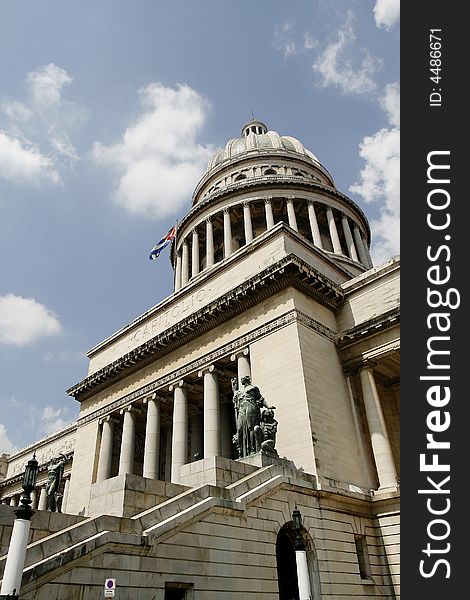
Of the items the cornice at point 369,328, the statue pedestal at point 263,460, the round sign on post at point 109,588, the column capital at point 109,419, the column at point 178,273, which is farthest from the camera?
the column at point 178,273

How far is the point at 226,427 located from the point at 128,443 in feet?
20.2

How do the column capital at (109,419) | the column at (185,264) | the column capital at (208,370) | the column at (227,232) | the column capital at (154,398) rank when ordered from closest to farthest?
the column capital at (208,370)
the column capital at (154,398)
the column capital at (109,419)
the column at (227,232)
the column at (185,264)

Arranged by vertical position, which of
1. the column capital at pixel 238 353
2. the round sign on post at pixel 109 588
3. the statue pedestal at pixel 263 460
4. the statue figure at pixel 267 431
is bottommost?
the round sign on post at pixel 109 588

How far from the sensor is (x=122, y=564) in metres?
9.95

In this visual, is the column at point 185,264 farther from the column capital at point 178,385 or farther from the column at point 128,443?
the column capital at point 178,385

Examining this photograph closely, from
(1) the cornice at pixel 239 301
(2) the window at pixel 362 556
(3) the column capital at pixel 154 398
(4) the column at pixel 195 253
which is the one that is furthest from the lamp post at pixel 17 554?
(4) the column at pixel 195 253

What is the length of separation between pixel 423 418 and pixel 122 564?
6985mm

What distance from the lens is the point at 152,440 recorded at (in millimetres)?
26453

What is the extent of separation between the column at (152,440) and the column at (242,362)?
6498mm

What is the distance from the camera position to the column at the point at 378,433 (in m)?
19.9

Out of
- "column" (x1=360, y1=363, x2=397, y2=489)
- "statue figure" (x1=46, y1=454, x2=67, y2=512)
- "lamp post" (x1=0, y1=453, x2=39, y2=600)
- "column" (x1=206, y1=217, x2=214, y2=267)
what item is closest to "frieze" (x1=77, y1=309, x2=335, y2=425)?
"column" (x1=360, y1=363, x2=397, y2=489)

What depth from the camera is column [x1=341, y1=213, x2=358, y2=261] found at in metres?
41.9

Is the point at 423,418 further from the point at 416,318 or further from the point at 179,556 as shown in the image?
the point at 179,556

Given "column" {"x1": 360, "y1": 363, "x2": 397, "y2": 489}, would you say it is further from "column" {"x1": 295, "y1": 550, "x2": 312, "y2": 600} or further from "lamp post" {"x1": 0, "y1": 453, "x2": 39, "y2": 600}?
"lamp post" {"x1": 0, "y1": 453, "x2": 39, "y2": 600}
